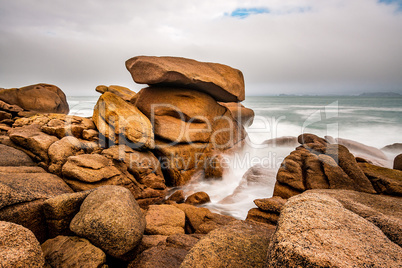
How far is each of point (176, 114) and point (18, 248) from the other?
293 inches

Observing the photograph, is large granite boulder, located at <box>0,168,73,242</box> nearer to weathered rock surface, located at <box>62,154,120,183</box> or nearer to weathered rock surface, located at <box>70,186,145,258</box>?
weathered rock surface, located at <box>62,154,120,183</box>

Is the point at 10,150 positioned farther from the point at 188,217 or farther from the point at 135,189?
the point at 188,217

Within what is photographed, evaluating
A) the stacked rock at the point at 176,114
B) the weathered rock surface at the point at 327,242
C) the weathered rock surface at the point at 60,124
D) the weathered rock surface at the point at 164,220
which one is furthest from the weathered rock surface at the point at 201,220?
the weathered rock surface at the point at 60,124

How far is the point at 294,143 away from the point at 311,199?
13.1m

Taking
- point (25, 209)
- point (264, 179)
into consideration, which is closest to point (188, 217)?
point (25, 209)

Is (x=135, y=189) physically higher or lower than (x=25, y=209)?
lower

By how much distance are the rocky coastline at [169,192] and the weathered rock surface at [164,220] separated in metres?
0.03

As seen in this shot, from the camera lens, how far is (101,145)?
6828mm

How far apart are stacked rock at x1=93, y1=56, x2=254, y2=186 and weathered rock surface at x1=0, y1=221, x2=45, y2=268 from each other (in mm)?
4860

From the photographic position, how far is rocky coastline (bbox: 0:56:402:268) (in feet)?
6.34

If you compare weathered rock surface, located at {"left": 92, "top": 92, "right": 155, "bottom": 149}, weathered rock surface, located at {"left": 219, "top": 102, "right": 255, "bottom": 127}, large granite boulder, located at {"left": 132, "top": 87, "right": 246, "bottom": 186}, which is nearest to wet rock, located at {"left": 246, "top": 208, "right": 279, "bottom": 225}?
large granite boulder, located at {"left": 132, "top": 87, "right": 246, "bottom": 186}

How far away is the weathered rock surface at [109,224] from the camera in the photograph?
2.90 metres

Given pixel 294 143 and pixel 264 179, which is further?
pixel 294 143

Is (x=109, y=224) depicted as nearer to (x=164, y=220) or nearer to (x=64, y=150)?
(x=164, y=220)
